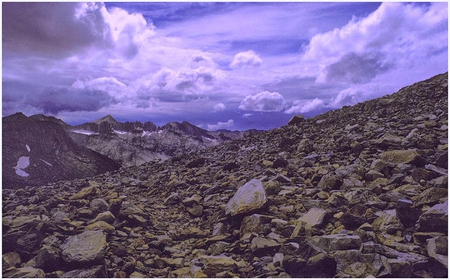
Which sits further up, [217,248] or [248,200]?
[248,200]

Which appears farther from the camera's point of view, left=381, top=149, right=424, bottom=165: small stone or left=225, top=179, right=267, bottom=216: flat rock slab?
left=381, top=149, right=424, bottom=165: small stone

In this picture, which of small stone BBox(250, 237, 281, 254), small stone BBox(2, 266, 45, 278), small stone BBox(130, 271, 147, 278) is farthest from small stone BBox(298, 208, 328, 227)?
small stone BBox(2, 266, 45, 278)

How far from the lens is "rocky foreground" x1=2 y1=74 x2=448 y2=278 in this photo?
397 centimetres

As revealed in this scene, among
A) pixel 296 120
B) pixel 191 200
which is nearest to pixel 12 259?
pixel 191 200

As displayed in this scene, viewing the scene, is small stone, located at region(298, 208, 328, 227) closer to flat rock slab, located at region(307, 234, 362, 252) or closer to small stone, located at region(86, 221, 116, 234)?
flat rock slab, located at region(307, 234, 362, 252)

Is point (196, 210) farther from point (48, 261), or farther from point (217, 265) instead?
point (48, 261)

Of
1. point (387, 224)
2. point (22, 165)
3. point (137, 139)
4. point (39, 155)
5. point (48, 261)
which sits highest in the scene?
point (137, 139)

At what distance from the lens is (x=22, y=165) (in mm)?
9594

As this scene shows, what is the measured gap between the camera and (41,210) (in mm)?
5711

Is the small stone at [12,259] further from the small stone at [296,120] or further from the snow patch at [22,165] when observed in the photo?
the small stone at [296,120]

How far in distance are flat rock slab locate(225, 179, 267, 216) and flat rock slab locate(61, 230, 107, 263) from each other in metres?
2.12

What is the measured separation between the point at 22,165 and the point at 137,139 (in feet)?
128

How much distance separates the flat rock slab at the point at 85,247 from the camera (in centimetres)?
418

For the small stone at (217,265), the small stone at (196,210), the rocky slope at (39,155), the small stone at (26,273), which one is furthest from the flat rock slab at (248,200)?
the rocky slope at (39,155)
